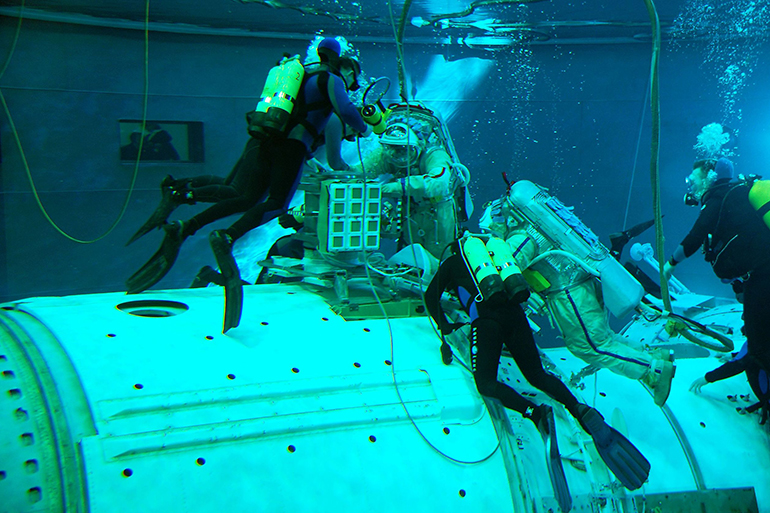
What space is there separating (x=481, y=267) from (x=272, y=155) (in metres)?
1.18

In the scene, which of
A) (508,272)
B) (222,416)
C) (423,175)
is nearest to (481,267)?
(508,272)

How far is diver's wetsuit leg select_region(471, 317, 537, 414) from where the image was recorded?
235cm

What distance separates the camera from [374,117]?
314cm

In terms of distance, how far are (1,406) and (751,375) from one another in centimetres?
356

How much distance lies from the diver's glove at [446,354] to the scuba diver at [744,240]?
6.09 ft

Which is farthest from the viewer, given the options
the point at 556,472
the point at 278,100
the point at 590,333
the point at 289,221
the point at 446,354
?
the point at 289,221

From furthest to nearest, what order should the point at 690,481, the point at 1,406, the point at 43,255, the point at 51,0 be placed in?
the point at 43,255
the point at 51,0
the point at 690,481
the point at 1,406

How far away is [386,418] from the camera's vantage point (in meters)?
2.22

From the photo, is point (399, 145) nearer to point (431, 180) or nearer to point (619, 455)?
point (431, 180)

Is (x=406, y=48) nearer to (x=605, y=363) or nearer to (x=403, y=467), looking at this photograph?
(x=605, y=363)

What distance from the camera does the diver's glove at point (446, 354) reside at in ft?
8.42

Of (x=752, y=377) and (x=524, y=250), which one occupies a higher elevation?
(x=524, y=250)

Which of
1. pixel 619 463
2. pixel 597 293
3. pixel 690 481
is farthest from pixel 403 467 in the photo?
pixel 597 293

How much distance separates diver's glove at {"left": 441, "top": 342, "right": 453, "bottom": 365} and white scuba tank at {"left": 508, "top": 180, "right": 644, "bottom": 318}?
1.13m
